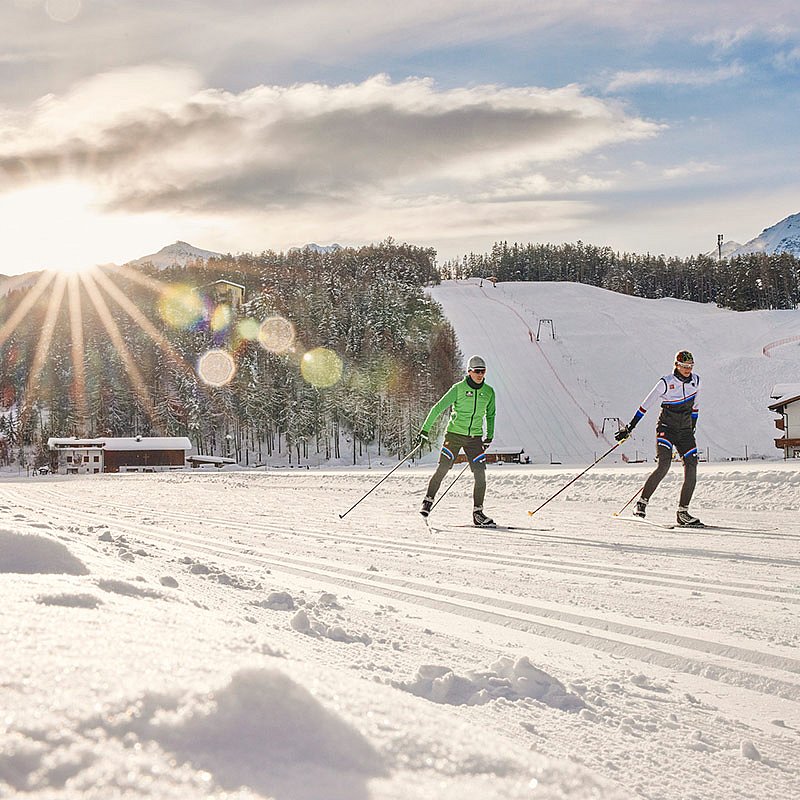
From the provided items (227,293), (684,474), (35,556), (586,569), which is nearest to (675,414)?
(684,474)

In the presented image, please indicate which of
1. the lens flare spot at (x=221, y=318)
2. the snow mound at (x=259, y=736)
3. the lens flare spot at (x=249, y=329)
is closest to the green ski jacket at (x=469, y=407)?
the snow mound at (x=259, y=736)

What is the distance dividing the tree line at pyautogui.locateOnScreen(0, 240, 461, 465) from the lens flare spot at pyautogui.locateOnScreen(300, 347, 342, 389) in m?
0.35

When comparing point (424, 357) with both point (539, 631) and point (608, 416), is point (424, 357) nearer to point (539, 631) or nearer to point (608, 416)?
point (608, 416)

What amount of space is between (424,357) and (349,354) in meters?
15.8

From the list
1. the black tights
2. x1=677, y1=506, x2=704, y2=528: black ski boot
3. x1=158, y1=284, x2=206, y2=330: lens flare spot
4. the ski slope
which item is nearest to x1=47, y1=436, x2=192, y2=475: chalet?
the ski slope

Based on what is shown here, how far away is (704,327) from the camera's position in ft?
313

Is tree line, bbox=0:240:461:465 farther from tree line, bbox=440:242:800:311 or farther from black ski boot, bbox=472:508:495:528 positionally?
black ski boot, bbox=472:508:495:528

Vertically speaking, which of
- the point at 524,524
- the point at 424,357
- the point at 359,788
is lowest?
the point at 524,524

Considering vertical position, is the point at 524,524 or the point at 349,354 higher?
the point at 349,354

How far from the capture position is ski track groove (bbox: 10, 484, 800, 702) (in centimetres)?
354

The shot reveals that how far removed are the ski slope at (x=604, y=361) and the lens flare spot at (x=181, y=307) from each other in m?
39.3

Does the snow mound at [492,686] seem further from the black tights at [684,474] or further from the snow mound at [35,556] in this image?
the black tights at [684,474]

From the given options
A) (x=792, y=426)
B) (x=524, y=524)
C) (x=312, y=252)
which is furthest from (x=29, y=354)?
(x=524, y=524)

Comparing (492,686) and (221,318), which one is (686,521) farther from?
(221,318)
